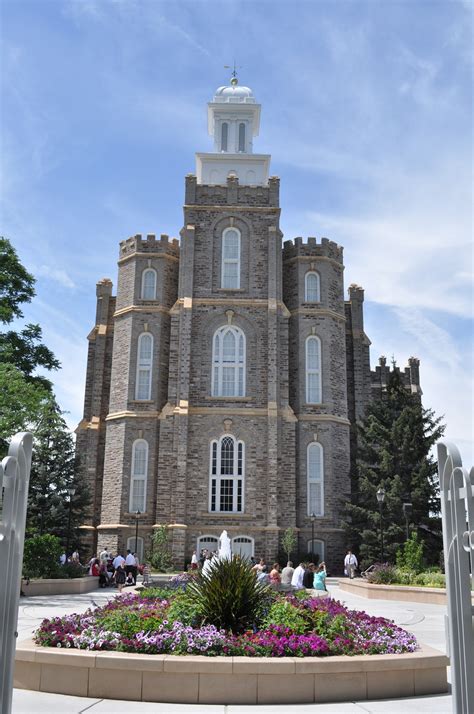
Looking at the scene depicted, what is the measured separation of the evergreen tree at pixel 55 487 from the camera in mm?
33812

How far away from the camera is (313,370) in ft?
118

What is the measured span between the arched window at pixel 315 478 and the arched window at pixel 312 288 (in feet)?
25.2

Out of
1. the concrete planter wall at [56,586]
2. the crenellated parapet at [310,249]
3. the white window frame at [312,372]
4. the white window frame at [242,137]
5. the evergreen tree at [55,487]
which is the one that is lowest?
the concrete planter wall at [56,586]

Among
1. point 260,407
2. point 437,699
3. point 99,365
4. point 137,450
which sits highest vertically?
point 99,365

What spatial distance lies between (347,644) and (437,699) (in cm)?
121

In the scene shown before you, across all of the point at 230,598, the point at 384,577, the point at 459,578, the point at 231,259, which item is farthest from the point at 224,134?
the point at 459,578

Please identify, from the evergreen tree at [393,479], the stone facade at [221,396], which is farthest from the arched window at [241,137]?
the evergreen tree at [393,479]

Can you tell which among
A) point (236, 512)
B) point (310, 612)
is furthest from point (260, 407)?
point (310, 612)

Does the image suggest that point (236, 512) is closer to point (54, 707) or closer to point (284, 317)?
point (284, 317)

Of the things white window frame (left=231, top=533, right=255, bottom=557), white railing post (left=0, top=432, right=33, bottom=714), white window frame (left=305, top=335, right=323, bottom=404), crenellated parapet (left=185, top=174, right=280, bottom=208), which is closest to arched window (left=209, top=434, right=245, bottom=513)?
white window frame (left=231, top=533, right=255, bottom=557)

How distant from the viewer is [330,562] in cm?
3344

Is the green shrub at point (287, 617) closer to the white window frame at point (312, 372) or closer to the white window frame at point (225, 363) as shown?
the white window frame at point (225, 363)

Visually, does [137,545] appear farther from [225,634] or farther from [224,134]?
[224,134]

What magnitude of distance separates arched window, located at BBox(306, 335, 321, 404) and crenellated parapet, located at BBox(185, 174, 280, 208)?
7.63 m
